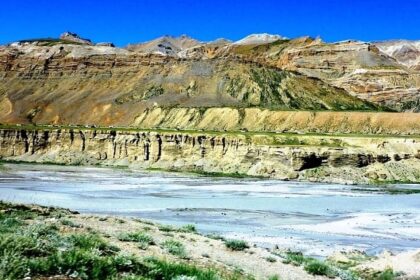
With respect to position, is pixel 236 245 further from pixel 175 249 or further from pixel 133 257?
pixel 133 257

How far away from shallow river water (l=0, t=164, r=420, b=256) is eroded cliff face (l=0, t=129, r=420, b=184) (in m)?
7.21

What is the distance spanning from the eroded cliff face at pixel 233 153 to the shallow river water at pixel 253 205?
721cm

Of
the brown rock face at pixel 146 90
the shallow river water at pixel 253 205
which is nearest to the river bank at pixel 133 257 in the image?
the shallow river water at pixel 253 205

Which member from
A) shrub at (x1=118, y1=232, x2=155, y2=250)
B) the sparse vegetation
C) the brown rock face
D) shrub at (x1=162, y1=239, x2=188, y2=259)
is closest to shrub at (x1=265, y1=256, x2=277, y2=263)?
shrub at (x1=162, y1=239, x2=188, y2=259)

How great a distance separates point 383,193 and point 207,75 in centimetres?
10562

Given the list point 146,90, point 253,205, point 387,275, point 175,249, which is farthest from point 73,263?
point 146,90

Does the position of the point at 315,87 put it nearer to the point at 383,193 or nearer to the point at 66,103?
the point at 66,103

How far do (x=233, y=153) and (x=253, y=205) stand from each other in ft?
148

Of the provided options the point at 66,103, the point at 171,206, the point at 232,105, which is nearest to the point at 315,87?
the point at 232,105

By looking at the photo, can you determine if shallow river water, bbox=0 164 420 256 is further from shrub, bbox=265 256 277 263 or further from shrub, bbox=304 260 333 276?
shrub, bbox=304 260 333 276

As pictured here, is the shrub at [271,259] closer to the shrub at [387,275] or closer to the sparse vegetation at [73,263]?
the shrub at [387,275]

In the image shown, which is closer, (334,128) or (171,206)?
(171,206)

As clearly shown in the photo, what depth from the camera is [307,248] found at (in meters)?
28.4

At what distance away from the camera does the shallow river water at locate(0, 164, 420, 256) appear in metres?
33.3
